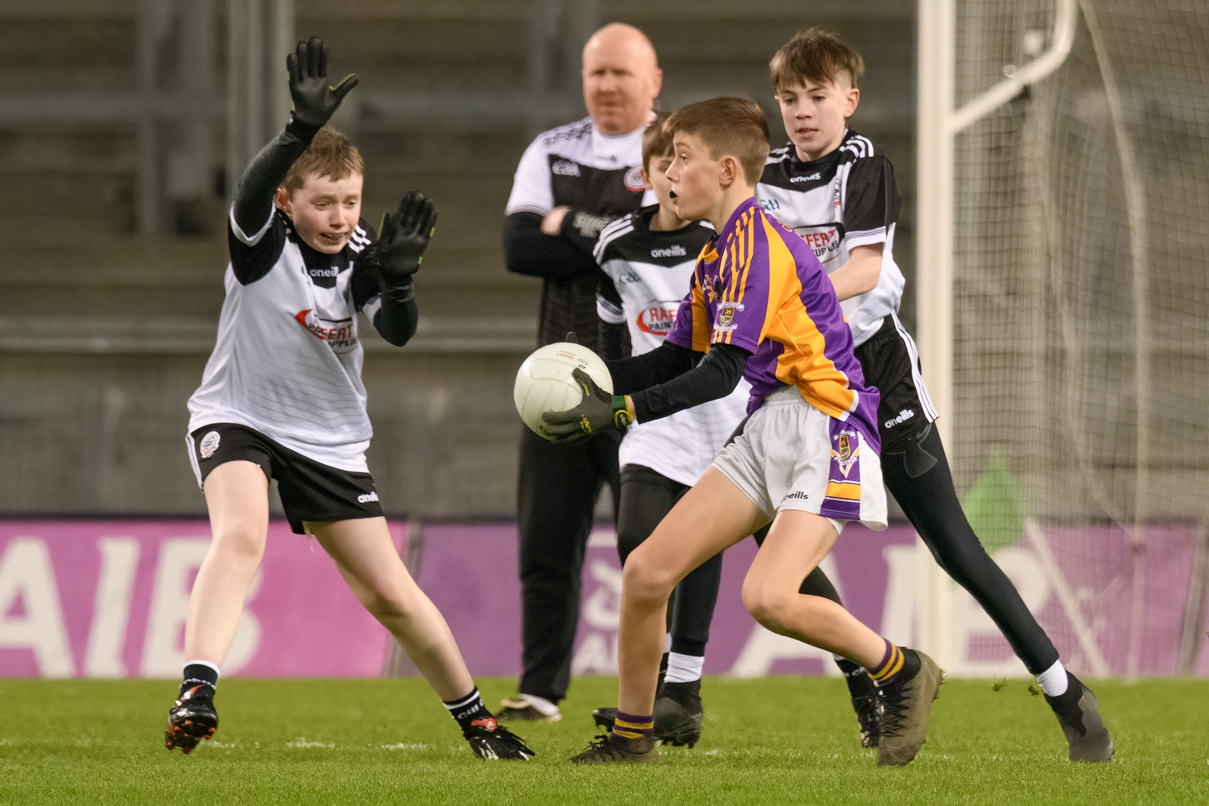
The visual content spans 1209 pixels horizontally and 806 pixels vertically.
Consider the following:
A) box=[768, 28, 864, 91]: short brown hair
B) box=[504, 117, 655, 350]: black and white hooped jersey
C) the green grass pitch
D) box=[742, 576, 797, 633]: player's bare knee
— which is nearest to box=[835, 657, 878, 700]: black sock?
the green grass pitch

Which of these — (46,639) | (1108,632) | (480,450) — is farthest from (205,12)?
(1108,632)

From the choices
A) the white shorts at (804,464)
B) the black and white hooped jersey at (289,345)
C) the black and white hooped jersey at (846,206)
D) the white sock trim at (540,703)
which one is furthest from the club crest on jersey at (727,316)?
the white sock trim at (540,703)

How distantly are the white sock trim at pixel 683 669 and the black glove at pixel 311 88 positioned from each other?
6.31ft

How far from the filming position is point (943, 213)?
6.22 meters

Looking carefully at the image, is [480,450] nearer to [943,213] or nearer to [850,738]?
[943,213]

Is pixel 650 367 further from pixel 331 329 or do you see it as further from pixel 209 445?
pixel 209 445

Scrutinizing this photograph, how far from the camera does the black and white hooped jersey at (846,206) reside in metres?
3.78

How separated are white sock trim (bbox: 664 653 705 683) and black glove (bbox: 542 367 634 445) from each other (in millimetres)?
1311

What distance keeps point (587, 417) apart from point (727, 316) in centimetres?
41

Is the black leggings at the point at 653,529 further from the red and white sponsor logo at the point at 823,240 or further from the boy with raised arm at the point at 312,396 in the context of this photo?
the red and white sponsor logo at the point at 823,240

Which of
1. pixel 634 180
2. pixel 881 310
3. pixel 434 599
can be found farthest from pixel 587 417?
pixel 434 599

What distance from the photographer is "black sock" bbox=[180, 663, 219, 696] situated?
3377 millimetres

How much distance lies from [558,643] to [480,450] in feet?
21.9

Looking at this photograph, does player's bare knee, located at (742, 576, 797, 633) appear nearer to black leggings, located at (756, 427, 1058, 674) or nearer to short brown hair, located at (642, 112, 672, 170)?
black leggings, located at (756, 427, 1058, 674)
